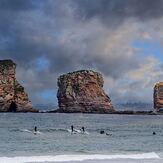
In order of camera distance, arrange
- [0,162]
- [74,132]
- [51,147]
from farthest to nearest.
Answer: [74,132]
[51,147]
[0,162]

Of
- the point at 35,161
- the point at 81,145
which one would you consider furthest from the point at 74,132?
the point at 35,161

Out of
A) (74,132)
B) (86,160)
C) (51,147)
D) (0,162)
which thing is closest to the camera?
(0,162)

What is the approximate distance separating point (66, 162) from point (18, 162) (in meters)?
2.54

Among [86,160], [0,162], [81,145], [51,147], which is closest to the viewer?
[0,162]

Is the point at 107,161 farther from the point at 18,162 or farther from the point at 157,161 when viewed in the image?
the point at 18,162

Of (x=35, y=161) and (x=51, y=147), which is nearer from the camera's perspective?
(x=35, y=161)

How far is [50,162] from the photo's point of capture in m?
24.1

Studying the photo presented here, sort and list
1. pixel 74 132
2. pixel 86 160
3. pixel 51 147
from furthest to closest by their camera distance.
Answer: pixel 74 132 → pixel 51 147 → pixel 86 160

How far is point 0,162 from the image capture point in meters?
23.0

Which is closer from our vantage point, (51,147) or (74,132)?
(51,147)

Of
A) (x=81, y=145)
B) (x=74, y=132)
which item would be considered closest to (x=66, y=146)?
(x=81, y=145)

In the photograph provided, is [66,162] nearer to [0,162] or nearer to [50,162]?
[50,162]

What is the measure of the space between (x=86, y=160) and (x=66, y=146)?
2642 centimetres

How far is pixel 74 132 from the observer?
76.8 meters
